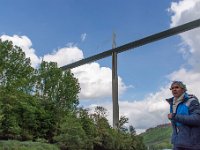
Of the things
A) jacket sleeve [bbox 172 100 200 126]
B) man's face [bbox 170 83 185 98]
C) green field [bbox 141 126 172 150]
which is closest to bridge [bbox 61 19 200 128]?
green field [bbox 141 126 172 150]

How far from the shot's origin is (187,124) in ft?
15.1

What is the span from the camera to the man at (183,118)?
180 inches

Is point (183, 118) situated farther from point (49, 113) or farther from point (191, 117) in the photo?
point (49, 113)

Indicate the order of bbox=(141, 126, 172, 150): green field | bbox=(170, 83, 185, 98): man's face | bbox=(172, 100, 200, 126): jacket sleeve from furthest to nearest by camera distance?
1. bbox=(141, 126, 172, 150): green field
2. bbox=(170, 83, 185, 98): man's face
3. bbox=(172, 100, 200, 126): jacket sleeve

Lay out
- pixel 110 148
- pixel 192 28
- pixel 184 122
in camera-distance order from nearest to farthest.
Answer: pixel 184 122
pixel 110 148
pixel 192 28

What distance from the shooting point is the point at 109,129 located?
31.8 m

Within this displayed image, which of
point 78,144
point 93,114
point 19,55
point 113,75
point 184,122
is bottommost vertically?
point 184,122

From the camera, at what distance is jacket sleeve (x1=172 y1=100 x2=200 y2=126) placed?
4531 mm

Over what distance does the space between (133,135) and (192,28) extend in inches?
597

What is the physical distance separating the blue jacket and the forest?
20.7 m

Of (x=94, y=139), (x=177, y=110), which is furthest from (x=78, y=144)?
(x=177, y=110)

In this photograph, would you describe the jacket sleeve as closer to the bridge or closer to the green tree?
the green tree

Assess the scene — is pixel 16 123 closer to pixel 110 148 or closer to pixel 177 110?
pixel 110 148

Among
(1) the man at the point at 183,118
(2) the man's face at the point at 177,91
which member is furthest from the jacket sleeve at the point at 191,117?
(2) the man's face at the point at 177,91
